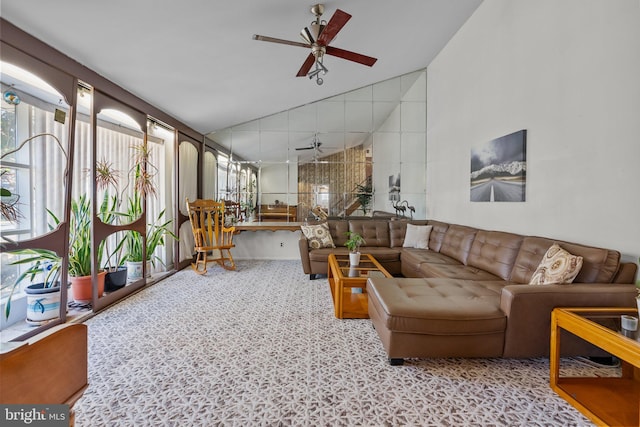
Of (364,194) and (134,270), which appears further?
(364,194)

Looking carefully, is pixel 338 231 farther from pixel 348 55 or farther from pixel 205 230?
pixel 348 55

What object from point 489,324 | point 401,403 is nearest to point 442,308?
point 489,324

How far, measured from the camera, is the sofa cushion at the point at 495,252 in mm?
2793

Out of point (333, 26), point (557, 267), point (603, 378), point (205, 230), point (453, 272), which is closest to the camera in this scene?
A: point (603, 378)

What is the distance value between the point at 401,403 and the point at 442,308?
2.14ft

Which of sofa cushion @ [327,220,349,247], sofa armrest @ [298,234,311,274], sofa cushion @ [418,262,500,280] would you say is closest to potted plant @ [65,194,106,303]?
sofa armrest @ [298,234,311,274]

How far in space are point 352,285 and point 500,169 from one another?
2.17 metres

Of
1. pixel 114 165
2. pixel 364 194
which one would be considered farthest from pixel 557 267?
pixel 114 165

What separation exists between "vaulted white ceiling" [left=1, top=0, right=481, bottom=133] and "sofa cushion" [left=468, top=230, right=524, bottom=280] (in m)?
2.81

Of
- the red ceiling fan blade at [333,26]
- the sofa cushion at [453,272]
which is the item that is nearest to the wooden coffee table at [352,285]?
the sofa cushion at [453,272]

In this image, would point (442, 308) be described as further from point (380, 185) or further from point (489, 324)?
point (380, 185)

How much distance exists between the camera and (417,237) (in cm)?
449

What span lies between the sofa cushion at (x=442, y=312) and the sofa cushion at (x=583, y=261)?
55 cm

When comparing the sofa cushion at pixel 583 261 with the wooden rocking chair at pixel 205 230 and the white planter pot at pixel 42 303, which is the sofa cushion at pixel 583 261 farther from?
the white planter pot at pixel 42 303
